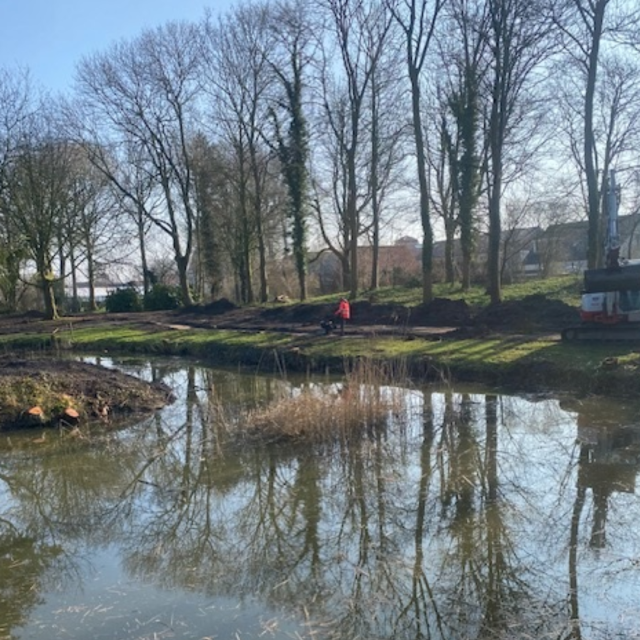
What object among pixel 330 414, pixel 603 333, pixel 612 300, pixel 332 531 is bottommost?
pixel 332 531

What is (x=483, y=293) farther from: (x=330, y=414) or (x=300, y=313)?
(x=330, y=414)

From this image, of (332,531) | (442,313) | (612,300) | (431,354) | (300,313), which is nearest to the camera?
(332,531)

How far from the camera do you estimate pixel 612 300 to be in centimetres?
1353

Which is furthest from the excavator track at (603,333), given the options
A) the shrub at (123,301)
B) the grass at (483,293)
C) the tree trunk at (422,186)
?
the shrub at (123,301)

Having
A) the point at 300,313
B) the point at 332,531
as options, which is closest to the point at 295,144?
the point at 300,313

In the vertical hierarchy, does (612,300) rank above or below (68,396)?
above

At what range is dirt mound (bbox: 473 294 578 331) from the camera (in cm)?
1692

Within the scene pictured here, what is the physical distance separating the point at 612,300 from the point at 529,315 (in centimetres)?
404

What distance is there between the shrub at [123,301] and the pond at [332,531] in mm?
25668

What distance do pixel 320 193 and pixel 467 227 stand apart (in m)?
11.4

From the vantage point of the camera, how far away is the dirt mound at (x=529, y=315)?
16.9 metres

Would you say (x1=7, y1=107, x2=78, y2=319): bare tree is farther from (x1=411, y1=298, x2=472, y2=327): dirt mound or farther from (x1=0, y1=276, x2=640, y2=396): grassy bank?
(x1=411, y1=298, x2=472, y2=327): dirt mound

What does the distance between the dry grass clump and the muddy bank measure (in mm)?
3110

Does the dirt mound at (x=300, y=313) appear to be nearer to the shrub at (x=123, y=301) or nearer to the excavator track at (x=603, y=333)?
the excavator track at (x=603, y=333)
